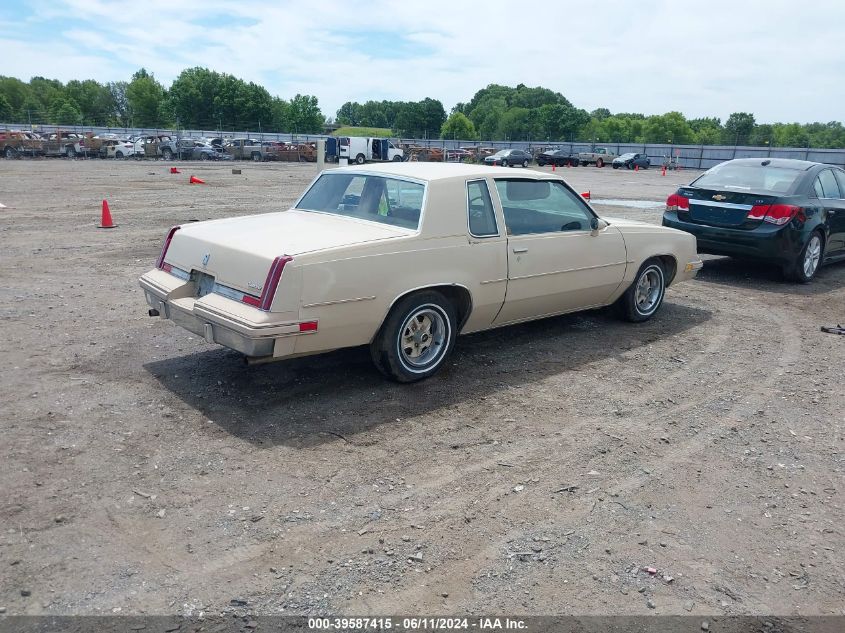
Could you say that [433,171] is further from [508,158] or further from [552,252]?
[508,158]

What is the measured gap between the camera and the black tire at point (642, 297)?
23.6 feet

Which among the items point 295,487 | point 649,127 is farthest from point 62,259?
point 649,127

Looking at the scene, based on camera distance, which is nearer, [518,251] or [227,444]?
[227,444]

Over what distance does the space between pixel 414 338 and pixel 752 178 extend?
6682mm

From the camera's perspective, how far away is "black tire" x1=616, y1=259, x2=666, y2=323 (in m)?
7.21

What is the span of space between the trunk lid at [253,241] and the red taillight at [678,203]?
5959mm

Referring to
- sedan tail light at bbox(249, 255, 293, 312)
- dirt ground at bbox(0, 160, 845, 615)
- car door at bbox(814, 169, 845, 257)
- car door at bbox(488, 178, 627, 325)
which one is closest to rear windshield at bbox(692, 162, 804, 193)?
car door at bbox(814, 169, 845, 257)

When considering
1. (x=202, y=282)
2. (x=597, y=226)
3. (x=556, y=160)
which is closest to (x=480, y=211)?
(x=597, y=226)

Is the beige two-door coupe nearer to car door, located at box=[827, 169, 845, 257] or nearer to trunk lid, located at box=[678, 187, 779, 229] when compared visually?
trunk lid, located at box=[678, 187, 779, 229]

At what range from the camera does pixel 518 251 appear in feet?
19.2

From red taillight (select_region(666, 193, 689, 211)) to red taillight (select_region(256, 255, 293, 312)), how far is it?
6.91 m

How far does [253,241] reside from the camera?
4965mm

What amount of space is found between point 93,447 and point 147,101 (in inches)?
4973

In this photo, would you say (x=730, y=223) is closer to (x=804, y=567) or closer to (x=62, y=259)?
(x=804, y=567)
